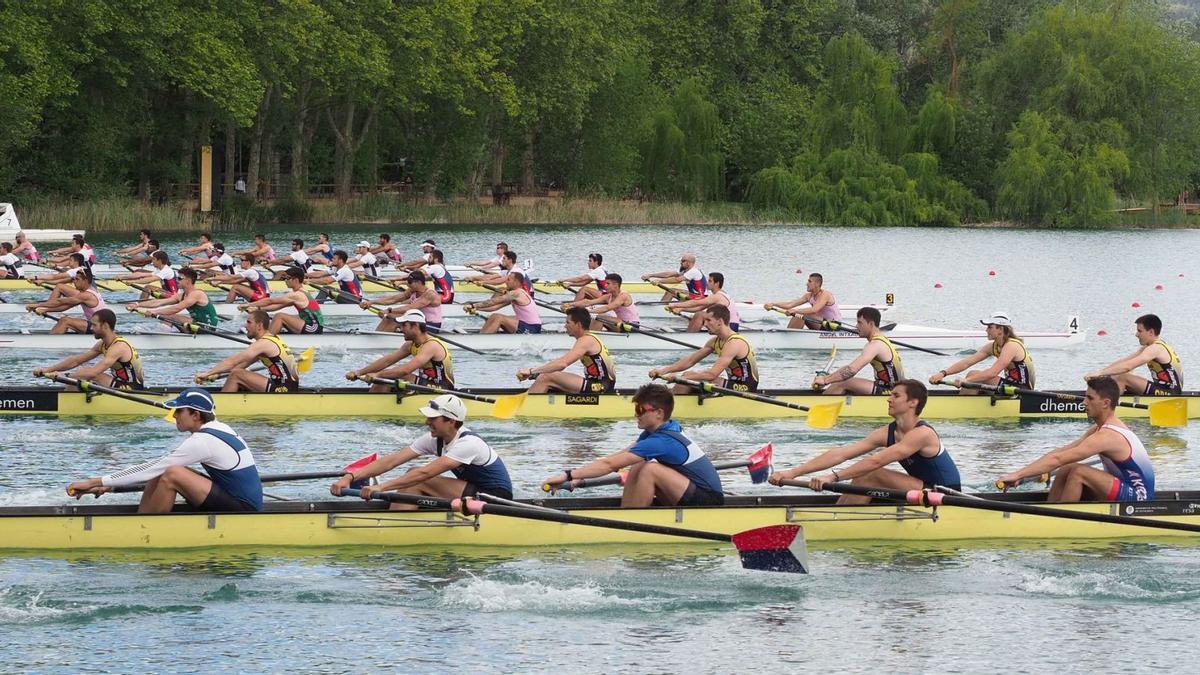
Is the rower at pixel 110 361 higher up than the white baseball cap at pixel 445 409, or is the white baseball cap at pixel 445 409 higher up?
the white baseball cap at pixel 445 409

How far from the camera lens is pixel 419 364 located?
60.4ft

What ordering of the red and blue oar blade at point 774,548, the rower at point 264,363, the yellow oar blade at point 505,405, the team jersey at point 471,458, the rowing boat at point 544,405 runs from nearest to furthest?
1. the red and blue oar blade at point 774,548
2. the team jersey at point 471,458
3. the yellow oar blade at point 505,405
4. the rower at point 264,363
5. the rowing boat at point 544,405

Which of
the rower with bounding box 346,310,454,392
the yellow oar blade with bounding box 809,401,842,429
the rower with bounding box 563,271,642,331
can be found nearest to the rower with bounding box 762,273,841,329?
the rower with bounding box 563,271,642,331

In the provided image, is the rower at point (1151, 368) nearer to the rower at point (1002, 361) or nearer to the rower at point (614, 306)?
the rower at point (1002, 361)

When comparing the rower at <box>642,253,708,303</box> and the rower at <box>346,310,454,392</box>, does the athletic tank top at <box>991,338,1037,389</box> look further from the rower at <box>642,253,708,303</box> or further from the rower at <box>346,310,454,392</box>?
the rower at <box>642,253,708,303</box>

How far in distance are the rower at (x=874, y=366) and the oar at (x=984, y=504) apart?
573cm

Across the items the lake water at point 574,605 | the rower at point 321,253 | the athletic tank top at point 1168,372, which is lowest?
the lake water at point 574,605

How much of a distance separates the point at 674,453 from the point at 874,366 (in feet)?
24.4

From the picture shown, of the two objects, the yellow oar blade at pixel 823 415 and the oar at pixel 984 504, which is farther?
the yellow oar blade at pixel 823 415

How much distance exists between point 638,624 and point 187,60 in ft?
152

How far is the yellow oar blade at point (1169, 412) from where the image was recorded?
15.5 metres

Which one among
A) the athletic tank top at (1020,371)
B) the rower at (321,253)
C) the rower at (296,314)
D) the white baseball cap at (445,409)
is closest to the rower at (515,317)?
the rower at (296,314)

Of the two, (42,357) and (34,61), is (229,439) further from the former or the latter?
(34,61)

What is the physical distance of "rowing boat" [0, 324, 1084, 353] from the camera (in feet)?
80.5
